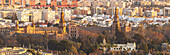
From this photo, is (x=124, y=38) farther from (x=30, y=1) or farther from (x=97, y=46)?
(x=30, y=1)

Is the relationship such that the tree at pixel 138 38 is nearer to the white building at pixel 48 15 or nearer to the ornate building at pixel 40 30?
the ornate building at pixel 40 30

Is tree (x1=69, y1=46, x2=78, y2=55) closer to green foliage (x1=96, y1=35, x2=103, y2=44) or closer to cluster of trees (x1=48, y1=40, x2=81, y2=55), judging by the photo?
cluster of trees (x1=48, y1=40, x2=81, y2=55)

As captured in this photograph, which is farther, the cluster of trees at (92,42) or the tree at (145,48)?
the cluster of trees at (92,42)

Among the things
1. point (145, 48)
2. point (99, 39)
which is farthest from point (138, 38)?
point (145, 48)

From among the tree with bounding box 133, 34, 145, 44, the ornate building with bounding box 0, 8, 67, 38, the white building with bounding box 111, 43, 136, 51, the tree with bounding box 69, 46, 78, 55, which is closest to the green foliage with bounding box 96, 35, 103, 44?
the tree with bounding box 133, 34, 145, 44

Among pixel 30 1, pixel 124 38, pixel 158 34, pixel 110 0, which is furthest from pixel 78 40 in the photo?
pixel 110 0

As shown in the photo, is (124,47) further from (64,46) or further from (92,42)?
(64,46)

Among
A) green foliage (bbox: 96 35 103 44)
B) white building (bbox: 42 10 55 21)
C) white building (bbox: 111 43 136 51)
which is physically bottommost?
white building (bbox: 42 10 55 21)

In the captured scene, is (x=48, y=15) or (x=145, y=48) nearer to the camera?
(x=145, y=48)

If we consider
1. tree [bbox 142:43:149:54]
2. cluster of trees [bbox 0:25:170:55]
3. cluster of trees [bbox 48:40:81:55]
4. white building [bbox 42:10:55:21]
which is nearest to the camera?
cluster of trees [bbox 48:40:81:55]

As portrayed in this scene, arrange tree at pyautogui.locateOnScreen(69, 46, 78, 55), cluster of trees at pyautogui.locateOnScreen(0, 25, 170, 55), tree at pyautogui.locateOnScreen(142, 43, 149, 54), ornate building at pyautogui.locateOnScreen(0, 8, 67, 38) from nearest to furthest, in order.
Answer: tree at pyautogui.locateOnScreen(69, 46, 78, 55) → tree at pyautogui.locateOnScreen(142, 43, 149, 54) → cluster of trees at pyautogui.locateOnScreen(0, 25, 170, 55) → ornate building at pyautogui.locateOnScreen(0, 8, 67, 38)

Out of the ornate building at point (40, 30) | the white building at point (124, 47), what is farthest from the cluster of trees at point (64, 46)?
the ornate building at point (40, 30)
